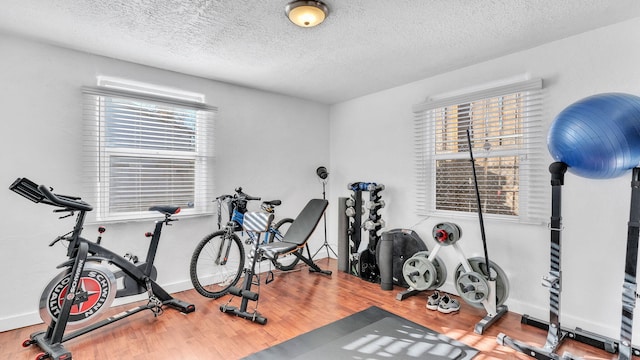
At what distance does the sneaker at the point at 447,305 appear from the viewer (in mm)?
2968

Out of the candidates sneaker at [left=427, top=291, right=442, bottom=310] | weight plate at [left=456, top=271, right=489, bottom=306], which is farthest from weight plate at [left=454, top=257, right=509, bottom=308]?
sneaker at [left=427, top=291, right=442, bottom=310]

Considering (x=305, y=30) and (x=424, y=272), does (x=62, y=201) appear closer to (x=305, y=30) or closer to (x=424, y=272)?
(x=305, y=30)

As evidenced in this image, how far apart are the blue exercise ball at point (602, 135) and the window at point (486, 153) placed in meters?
0.91

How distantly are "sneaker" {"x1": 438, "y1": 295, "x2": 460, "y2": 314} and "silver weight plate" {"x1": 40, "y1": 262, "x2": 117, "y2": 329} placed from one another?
9.57 feet

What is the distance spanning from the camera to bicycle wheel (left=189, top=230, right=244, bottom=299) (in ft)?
11.4

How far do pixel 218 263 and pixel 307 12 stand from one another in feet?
9.24

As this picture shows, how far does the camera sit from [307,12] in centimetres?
209

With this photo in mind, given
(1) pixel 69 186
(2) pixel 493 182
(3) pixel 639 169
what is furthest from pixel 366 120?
(1) pixel 69 186

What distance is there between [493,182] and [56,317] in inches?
154

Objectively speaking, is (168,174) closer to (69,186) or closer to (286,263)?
(69,186)

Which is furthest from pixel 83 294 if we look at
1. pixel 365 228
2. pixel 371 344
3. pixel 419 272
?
pixel 419 272

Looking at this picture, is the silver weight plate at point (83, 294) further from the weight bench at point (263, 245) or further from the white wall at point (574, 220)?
the white wall at point (574, 220)

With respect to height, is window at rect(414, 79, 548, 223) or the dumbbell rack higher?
window at rect(414, 79, 548, 223)

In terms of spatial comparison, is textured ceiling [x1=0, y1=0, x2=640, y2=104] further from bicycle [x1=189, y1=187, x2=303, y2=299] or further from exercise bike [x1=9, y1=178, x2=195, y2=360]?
bicycle [x1=189, y1=187, x2=303, y2=299]
